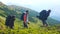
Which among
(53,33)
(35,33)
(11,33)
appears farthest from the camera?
(53,33)

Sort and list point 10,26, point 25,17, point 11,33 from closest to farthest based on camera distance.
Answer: point 11,33 < point 10,26 < point 25,17

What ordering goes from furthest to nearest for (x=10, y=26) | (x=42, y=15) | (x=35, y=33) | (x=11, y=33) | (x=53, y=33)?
(x=42, y=15), (x=10, y=26), (x=53, y=33), (x=35, y=33), (x=11, y=33)

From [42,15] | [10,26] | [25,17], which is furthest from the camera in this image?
[42,15]

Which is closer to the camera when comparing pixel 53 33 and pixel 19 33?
pixel 19 33

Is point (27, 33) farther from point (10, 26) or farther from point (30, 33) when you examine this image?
point (10, 26)

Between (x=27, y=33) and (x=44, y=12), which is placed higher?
(x=44, y=12)

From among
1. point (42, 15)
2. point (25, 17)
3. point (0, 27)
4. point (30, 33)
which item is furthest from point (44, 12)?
point (30, 33)

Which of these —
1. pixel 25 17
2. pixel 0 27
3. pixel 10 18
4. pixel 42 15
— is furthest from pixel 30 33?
pixel 42 15

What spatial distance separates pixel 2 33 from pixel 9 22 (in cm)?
1971

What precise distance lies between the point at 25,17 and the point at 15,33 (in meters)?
29.5

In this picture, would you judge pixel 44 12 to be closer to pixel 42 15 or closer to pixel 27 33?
pixel 42 15

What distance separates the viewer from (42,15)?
119938 millimetres

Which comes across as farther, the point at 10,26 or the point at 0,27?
the point at 10,26

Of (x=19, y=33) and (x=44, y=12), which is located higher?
(x=44, y=12)
